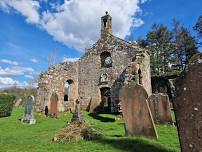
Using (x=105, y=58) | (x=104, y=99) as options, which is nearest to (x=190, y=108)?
(x=105, y=58)

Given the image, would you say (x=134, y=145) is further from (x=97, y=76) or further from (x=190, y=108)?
(x=97, y=76)

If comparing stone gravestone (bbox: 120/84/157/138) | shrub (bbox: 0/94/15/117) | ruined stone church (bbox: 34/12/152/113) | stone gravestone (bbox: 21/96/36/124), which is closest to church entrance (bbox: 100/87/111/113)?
ruined stone church (bbox: 34/12/152/113)

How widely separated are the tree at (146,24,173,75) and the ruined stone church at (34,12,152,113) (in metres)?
16.4

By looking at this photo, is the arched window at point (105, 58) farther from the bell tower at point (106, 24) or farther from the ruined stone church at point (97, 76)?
the bell tower at point (106, 24)

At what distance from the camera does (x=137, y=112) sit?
26.4ft

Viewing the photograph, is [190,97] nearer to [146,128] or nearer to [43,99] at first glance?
[146,128]

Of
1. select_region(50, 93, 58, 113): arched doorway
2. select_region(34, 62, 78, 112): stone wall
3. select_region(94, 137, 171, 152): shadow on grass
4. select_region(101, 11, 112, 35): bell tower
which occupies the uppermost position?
select_region(101, 11, 112, 35): bell tower

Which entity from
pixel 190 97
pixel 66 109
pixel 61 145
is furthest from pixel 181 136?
pixel 66 109

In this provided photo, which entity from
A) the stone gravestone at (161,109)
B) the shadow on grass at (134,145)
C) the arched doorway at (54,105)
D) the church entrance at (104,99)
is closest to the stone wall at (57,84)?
the church entrance at (104,99)

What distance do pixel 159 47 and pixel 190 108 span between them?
126 feet

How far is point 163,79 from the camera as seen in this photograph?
28.6 meters

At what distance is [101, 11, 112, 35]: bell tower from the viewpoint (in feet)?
81.6

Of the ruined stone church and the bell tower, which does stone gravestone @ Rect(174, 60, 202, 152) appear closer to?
the ruined stone church

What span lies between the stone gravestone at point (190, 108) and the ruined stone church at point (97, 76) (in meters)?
16.8
